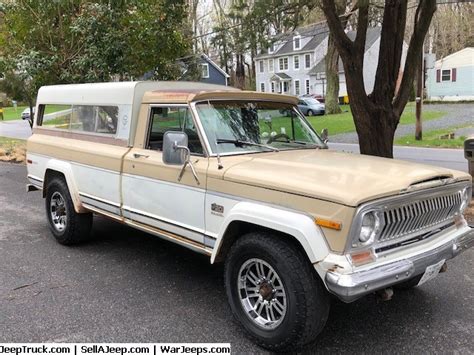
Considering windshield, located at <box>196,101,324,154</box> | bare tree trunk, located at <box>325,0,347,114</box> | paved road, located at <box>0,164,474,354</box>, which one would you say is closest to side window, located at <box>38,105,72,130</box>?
paved road, located at <box>0,164,474,354</box>

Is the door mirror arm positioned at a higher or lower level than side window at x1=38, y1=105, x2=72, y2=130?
lower

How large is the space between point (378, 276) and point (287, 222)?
668 mm

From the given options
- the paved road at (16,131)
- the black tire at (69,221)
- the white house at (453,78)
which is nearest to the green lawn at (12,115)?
the paved road at (16,131)

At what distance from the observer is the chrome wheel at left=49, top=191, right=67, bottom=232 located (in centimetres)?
595

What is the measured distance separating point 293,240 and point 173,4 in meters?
8.61

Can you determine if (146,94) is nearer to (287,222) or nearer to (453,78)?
(287,222)

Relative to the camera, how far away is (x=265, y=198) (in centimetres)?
346

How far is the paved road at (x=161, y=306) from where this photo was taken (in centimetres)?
361

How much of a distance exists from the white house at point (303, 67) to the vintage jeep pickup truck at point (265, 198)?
138 feet

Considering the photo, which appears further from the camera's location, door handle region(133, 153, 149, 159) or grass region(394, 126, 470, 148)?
grass region(394, 126, 470, 148)

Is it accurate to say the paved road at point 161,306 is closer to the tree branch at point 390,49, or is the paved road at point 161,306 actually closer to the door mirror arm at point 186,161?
the door mirror arm at point 186,161

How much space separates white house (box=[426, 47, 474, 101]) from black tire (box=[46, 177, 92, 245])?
38513 millimetres

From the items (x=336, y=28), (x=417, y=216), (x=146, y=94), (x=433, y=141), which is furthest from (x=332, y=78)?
(x=417, y=216)

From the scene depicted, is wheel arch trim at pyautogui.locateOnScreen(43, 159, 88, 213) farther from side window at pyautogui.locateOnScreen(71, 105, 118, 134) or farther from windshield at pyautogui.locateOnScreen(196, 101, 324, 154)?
windshield at pyautogui.locateOnScreen(196, 101, 324, 154)
